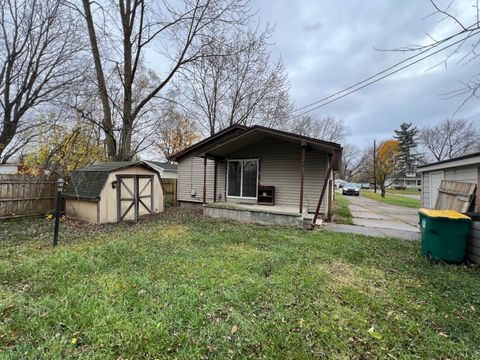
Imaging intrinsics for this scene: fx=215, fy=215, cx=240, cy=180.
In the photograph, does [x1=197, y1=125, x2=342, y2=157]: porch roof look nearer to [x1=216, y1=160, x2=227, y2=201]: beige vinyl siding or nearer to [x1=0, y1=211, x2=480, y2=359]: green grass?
[x1=216, y1=160, x2=227, y2=201]: beige vinyl siding

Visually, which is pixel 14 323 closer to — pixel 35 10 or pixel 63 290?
pixel 63 290

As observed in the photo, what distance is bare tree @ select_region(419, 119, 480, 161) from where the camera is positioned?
34.4 m

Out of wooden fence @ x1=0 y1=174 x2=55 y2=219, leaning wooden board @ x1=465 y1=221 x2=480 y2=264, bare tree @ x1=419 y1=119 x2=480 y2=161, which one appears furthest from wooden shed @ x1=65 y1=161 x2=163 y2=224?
bare tree @ x1=419 y1=119 x2=480 y2=161

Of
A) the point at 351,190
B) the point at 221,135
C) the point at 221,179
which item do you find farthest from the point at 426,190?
the point at 351,190

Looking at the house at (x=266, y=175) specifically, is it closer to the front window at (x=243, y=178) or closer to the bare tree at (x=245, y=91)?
the front window at (x=243, y=178)

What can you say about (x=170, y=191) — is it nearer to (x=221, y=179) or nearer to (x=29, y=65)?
(x=221, y=179)

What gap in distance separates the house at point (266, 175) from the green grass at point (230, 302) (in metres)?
3.13

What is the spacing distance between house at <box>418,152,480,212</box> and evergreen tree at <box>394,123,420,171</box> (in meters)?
40.5

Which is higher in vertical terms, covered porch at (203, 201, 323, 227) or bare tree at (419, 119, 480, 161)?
bare tree at (419, 119, 480, 161)

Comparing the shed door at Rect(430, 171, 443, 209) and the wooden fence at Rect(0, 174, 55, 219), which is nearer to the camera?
the wooden fence at Rect(0, 174, 55, 219)

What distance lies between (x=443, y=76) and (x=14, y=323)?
6.10m

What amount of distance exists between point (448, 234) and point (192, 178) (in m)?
10.1

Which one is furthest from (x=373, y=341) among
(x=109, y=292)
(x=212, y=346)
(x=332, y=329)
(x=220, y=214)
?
(x=220, y=214)

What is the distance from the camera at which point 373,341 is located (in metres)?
2.13
